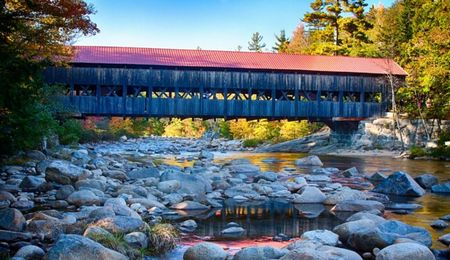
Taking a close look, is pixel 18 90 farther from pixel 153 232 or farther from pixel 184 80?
pixel 184 80

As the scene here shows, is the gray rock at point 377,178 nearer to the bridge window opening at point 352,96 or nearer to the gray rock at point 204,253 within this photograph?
the gray rock at point 204,253

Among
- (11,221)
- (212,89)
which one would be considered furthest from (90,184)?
(212,89)

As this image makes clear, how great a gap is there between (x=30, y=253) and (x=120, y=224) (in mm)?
1377

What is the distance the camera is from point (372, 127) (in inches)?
1093

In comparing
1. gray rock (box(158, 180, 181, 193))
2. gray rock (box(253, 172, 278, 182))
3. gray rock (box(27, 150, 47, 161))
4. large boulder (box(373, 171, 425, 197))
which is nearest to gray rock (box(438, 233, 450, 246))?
large boulder (box(373, 171, 425, 197))

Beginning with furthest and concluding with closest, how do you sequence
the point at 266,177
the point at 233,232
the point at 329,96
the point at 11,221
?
1. the point at 329,96
2. the point at 266,177
3. the point at 233,232
4. the point at 11,221

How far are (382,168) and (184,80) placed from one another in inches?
435

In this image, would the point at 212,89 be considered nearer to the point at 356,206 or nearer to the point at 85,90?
the point at 85,90

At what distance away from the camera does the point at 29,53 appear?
14.5 meters

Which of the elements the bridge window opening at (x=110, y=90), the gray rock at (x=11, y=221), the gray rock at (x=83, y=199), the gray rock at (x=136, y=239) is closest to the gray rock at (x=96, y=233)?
the gray rock at (x=136, y=239)

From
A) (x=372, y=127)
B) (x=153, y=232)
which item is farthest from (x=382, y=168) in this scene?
(x=153, y=232)

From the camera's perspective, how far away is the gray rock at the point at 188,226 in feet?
26.8

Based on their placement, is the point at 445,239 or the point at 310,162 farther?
the point at 310,162

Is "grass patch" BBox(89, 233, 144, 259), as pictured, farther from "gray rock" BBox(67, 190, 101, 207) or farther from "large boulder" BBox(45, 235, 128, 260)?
"gray rock" BBox(67, 190, 101, 207)
